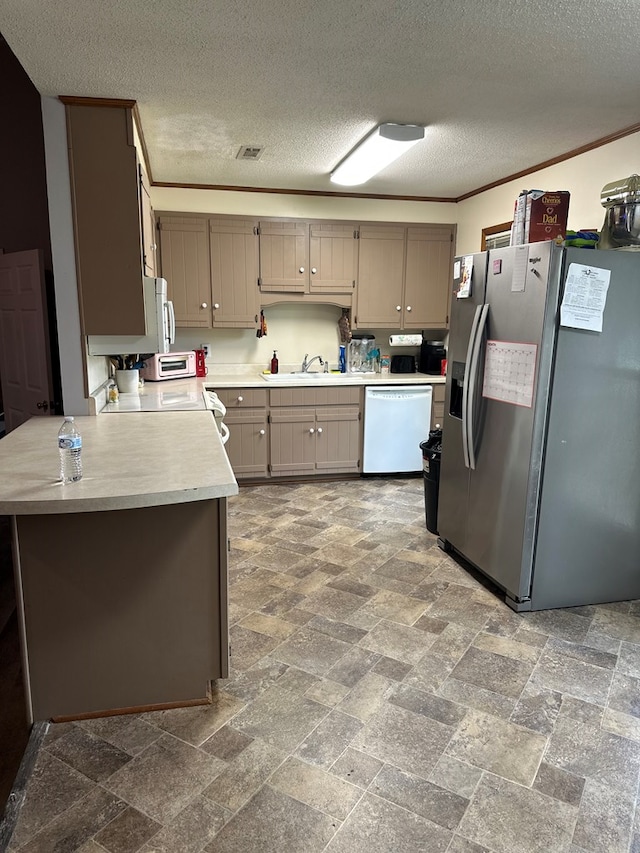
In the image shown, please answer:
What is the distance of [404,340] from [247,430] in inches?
69.9

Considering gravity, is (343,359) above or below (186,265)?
below

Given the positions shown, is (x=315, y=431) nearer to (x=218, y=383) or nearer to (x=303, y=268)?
(x=218, y=383)

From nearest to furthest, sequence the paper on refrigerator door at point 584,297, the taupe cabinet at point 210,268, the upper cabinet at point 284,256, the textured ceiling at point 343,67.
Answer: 1. the textured ceiling at point 343,67
2. the paper on refrigerator door at point 584,297
3. the taupe cabinet at point 210,268
4. the upper cabinet at point 284,256

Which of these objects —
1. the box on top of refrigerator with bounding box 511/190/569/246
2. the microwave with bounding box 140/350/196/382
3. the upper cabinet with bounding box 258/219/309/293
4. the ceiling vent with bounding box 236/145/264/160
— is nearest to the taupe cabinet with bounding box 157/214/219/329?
the microwave with bounding box 140/350/196/382

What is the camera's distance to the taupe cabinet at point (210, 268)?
458cm

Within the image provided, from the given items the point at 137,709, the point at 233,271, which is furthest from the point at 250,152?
the point at 137,709

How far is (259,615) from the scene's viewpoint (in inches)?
106

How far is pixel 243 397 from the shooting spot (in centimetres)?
455

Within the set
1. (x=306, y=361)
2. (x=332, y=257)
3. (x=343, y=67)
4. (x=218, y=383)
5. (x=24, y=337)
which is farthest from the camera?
(x=306, y=361)

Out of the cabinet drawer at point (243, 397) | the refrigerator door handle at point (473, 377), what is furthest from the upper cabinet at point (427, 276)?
the refrigerator door handle at point (473, 377)

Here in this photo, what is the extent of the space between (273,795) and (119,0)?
266 centimetres

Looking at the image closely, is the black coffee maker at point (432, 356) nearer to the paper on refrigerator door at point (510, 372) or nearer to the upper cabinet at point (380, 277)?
the upper cabinet at point (380, 277)

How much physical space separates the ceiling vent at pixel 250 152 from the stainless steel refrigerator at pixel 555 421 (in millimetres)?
1698

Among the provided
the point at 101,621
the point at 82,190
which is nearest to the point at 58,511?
the point at 101,621
